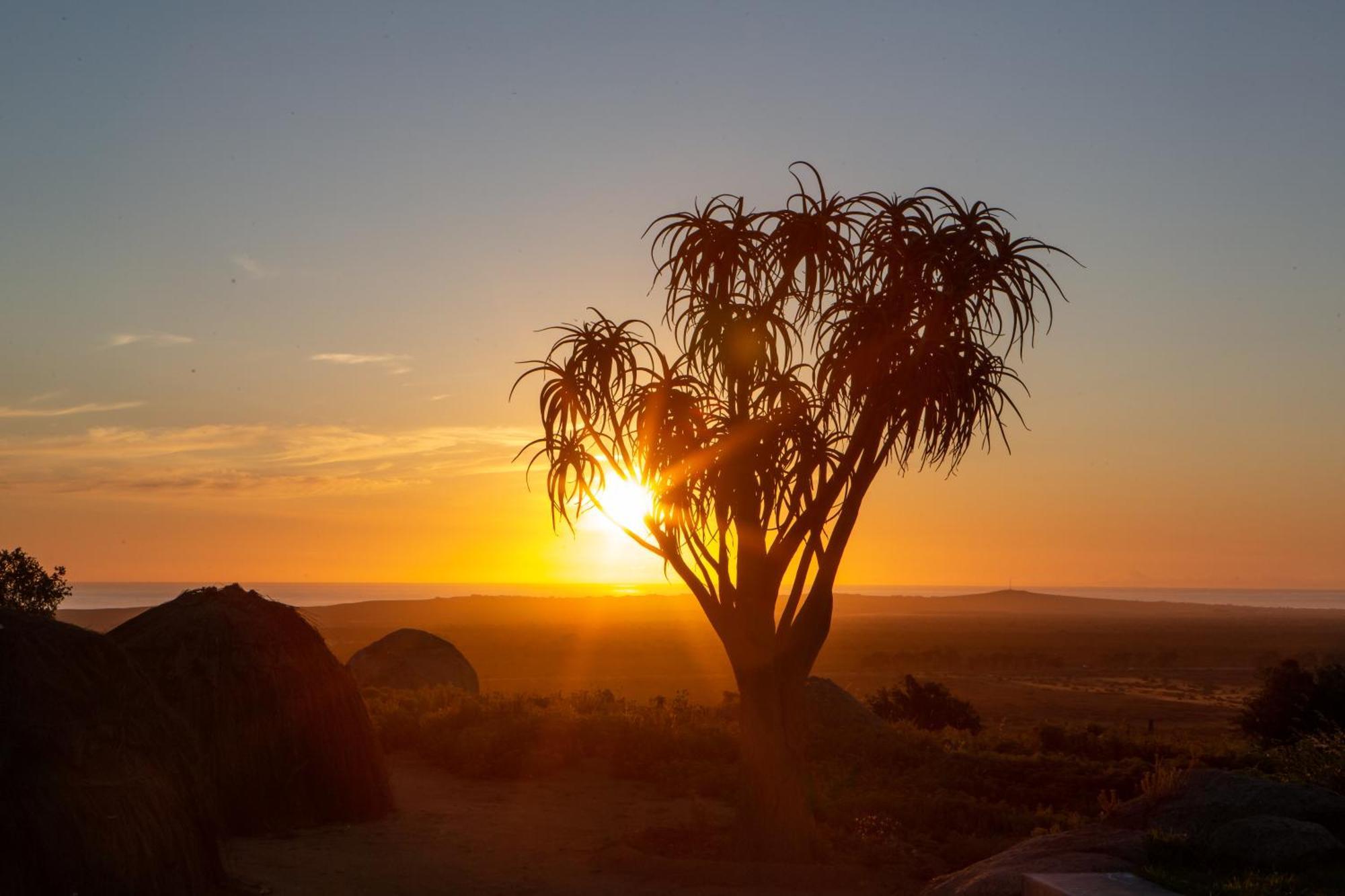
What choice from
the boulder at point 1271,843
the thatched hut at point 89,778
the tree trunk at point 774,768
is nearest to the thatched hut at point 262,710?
the thatched hut at point 89,778

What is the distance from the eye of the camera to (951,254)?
12.6m

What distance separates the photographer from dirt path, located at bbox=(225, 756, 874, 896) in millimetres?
11789

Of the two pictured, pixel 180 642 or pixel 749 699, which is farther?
pixel 180 642

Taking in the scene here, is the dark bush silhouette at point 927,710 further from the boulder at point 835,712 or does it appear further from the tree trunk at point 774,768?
the tree trunk at point 774,768

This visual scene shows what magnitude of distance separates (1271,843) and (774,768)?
484 cm

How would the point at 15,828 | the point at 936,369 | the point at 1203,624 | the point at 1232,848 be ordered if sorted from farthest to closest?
the point at 1203,624, the point at 936,369, the point at 1232,848, the point at 15,828

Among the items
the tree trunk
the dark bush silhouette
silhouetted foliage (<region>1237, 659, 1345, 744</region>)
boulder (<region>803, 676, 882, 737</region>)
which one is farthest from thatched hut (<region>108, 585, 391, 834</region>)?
silhouetted foliage (<region>1237, 659, 1345, 744</region>)

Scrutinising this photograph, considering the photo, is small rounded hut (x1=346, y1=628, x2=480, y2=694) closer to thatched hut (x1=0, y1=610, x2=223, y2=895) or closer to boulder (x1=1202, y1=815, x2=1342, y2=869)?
thatched hut (x1=0, y1=610, x2=223, y2=895)

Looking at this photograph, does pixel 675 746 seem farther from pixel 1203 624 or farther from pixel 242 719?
pixel 1203 624

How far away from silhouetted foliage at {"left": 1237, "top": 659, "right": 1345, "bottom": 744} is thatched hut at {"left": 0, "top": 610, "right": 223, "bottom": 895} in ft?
63.6

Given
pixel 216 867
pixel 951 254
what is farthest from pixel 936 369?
pixel 216 867

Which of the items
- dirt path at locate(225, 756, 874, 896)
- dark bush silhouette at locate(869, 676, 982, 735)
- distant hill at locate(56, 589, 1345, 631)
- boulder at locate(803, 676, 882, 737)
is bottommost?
distant hill at locate(56, 589, 1345, 631)

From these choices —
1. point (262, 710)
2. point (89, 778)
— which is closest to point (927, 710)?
point (262, 710)

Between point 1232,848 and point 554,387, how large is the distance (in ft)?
26.3
